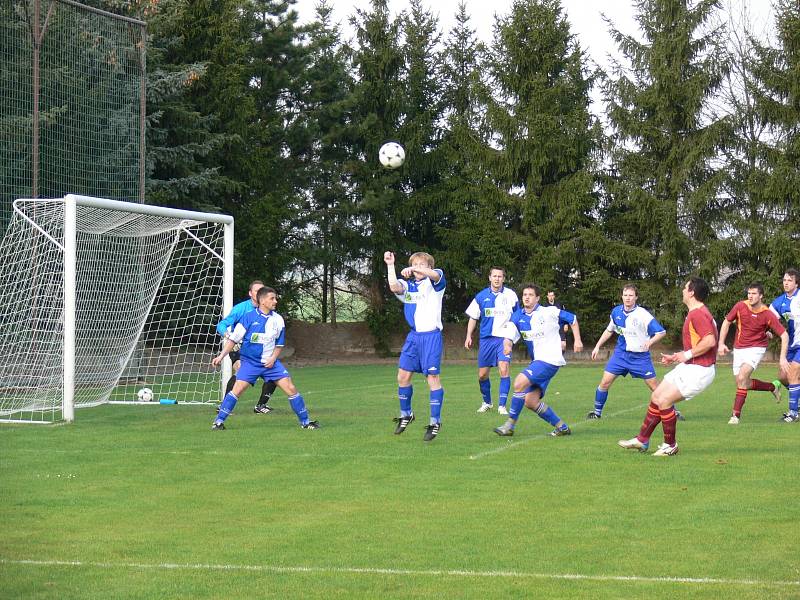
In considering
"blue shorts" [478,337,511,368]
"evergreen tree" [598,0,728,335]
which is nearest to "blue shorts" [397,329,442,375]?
"blue shorts" [478,337,511,368]

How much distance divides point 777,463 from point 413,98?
2855 centimetres

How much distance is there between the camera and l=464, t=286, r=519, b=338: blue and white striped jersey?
1648 centimetres

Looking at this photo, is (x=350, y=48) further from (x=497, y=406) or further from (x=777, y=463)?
(x=777, y=463)

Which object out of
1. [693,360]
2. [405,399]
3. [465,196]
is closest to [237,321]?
[405,399]

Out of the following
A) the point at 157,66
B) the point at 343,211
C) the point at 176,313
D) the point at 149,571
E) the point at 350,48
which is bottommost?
the point at 149,571

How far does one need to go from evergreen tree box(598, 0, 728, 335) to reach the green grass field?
2086 cm

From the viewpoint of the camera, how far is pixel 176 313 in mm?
26938

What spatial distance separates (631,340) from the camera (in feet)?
48.3

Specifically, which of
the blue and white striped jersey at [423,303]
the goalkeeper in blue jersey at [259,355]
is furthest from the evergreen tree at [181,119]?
the blue and white striped jersey at [423,303]

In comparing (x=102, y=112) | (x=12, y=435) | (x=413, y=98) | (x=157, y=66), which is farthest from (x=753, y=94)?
(x=12, y=435)

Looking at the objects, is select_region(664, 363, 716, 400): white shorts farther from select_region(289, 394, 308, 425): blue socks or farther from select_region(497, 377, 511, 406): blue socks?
select_region(497, 377, 511, 406): blue socks

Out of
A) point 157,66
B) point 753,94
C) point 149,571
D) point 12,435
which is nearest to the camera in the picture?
point 149,571

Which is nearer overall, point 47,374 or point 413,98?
point 47,374

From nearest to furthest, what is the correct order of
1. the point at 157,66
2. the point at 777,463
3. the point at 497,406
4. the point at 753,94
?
1. the point at 777,463
2. the point at 497,406
3. the point at 157,66
4. the point at 753,94
